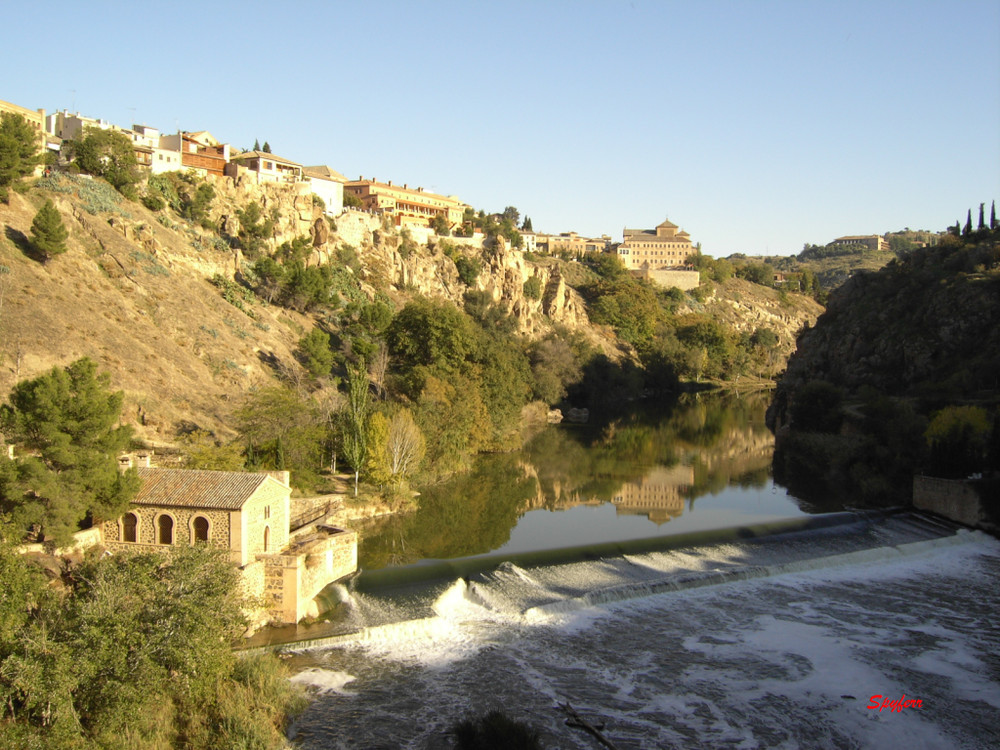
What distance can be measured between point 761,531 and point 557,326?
51.5m

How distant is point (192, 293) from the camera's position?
4219 centimetres

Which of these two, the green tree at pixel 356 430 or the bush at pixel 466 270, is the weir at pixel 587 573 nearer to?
the green tree at pixel 356 430

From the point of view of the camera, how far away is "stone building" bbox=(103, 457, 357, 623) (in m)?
19.1

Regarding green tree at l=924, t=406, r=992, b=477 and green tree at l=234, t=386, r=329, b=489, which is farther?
green tree at l=924, t=406, r=992, b=477

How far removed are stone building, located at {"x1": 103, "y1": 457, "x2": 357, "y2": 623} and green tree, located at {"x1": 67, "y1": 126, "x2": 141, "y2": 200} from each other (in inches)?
1253

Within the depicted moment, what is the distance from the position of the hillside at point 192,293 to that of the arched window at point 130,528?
8.68 meters

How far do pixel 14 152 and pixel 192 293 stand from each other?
10.1 m

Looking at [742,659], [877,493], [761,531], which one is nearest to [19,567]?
[742,659]

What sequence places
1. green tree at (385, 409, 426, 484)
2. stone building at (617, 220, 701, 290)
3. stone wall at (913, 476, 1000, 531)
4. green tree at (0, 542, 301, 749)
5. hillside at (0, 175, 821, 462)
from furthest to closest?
1. stone building at (617, 220, 701, 290)
2. hillside at (0, 175, 821, 462)
3. green tree at (385, 409, 426, 484)
4. stone wall at (913, 476, 1000, 531)
5. green tree at (0, 542, 301, 749)

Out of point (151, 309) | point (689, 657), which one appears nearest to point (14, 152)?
point (151, 309)

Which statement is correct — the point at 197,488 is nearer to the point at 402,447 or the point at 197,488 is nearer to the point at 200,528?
Result: the point at 200,528

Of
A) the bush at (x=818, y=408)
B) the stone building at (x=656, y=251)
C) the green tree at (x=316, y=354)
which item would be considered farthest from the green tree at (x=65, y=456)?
the stone building at (x=656, y=251)
